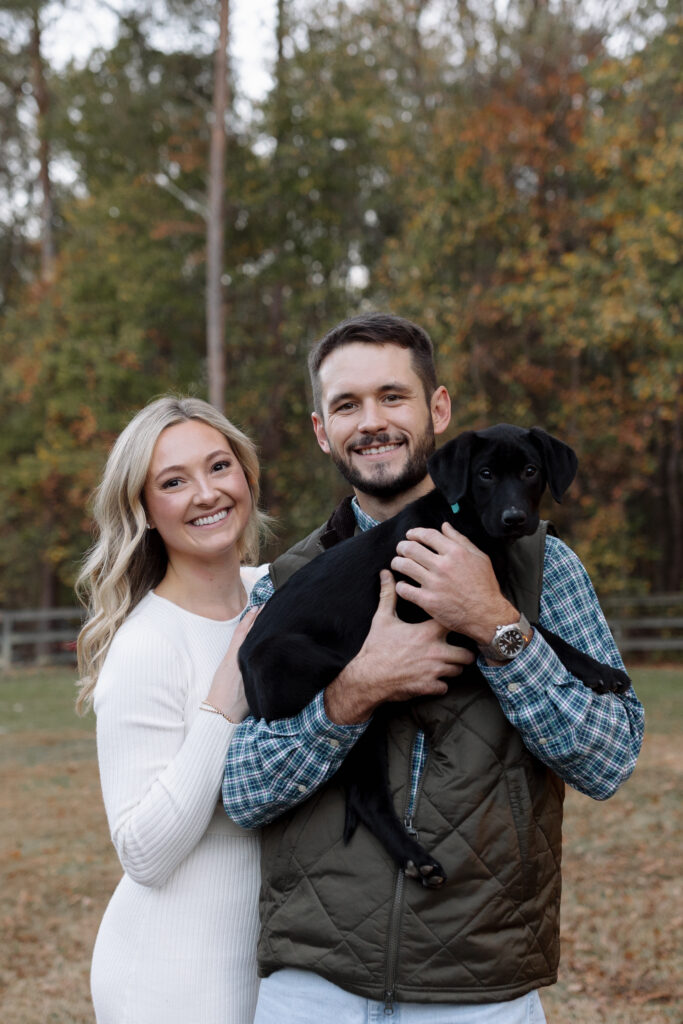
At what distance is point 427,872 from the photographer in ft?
6.37

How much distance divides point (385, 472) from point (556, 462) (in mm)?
597

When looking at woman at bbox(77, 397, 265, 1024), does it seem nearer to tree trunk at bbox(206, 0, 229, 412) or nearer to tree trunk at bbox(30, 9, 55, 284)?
tree trunk at bbox(206, 0, 229, 412)

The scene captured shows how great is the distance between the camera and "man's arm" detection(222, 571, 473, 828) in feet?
7.03

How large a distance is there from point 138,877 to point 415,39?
2077cm

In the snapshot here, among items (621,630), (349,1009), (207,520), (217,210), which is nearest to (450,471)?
(207,520)

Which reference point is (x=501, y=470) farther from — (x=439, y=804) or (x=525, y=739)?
(x=439, y=804)

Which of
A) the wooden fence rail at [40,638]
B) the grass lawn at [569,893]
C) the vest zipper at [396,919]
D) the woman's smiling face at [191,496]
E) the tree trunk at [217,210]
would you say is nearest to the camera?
the vest zipper at [396,919]

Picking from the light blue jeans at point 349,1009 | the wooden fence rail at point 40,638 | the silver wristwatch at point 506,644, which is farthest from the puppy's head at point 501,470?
the wooden fence rail at point 40,638

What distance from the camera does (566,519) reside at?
69.6 ft

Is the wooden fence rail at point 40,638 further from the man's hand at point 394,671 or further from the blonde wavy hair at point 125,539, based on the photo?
the man's hand at point 394,671

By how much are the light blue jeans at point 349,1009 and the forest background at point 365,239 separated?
44.5 ft

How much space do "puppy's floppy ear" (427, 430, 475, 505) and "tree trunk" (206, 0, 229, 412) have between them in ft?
52.7

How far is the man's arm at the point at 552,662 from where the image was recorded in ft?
6.70

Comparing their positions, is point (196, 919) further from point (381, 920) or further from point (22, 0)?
point (22, 0)
